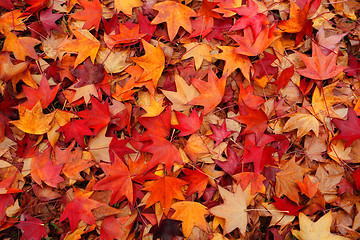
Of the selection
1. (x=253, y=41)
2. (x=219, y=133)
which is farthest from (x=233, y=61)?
(x=219, y=133)

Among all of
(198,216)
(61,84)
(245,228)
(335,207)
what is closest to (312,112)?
(335,207)

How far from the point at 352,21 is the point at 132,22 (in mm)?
1148

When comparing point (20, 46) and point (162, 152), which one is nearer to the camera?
point (162, 152)

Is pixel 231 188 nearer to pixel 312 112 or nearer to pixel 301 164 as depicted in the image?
pixel 301 164

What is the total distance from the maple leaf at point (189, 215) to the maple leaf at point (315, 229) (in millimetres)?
433

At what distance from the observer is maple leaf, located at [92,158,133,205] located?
1255mm

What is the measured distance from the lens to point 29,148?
1327mm

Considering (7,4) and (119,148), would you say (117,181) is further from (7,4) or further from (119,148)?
(7,4)

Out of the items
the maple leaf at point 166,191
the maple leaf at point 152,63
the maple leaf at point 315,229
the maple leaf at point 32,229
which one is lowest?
the maple leaf at point 32,229

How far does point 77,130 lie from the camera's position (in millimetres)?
1285

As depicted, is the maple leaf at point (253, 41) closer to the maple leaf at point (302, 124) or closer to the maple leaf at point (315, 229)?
the maple leaf at point (302, 124)

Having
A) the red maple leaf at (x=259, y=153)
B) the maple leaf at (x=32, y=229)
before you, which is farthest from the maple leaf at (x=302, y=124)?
the maple leaf at (x=32, y=229)

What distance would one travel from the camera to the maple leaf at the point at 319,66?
1283mm

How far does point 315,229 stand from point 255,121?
561 millimetres
